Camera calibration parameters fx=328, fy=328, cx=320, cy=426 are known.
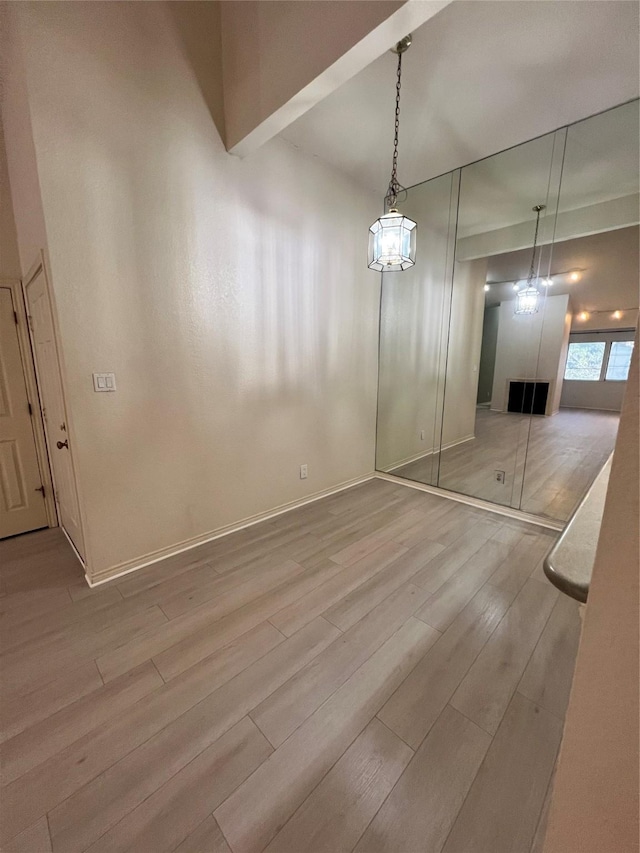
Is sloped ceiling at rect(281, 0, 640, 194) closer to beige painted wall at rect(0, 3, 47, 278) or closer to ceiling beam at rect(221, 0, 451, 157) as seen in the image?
ceiling beam at rect(221, 0, 451, 157)

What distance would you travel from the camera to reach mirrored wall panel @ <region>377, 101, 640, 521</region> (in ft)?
8.85

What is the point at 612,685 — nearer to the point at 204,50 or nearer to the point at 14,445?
the point at 204,50

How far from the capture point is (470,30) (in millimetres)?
1814

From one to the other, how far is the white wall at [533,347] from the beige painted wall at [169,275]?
176cm

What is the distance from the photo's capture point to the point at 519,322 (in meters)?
3.10

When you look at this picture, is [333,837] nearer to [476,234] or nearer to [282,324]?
[282,324]

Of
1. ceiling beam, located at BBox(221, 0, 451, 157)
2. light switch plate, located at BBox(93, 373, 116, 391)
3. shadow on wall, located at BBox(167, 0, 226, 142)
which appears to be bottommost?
light switch plate, located at BBox(93, 373, 116, 391)

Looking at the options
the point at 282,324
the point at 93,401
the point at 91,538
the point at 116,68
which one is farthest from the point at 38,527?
the point at 116,68

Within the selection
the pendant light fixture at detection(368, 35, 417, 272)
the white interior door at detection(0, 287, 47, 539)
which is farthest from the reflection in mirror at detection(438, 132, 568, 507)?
the white interior door at detection(0, 287, 47, 539)

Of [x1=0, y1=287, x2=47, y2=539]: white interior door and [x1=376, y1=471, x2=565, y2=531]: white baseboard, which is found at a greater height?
[x1=0, y1=287, x2=47, y2=539]: white interior door

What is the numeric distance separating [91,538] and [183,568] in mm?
613

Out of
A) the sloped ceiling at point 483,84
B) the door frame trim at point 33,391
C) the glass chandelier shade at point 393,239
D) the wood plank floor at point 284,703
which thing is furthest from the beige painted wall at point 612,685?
the door frame trim at point 33,391

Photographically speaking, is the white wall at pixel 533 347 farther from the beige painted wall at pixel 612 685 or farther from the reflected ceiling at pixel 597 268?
the beige painted wall at pixel 612 685

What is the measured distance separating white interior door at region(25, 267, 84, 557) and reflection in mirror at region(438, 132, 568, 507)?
11.2ft
